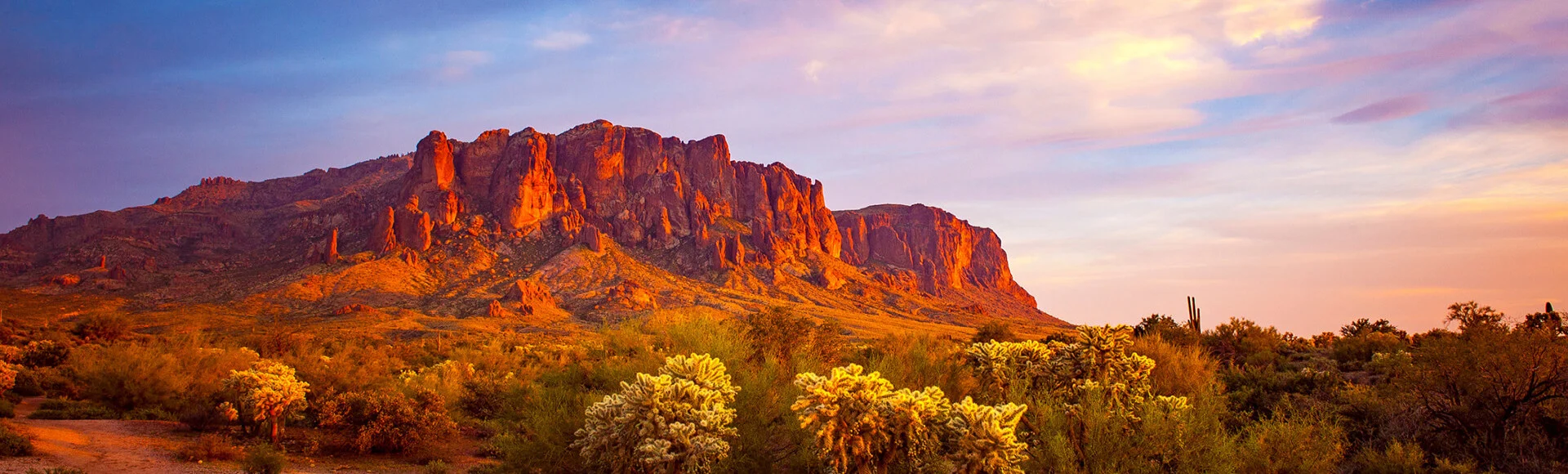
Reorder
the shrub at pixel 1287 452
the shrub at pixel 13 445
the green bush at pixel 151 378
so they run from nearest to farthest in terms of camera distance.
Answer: the shrub at pixel 1287 452
the shrub at pixel 13 445
the green bush at pixel 151 378

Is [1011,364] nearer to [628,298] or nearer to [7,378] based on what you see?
[7,378]

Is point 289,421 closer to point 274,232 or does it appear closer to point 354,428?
point 354,428

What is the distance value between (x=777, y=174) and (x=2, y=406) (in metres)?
160

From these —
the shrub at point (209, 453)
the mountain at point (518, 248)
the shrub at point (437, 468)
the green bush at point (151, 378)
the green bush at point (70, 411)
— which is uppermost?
the mountain at point (518, 248)

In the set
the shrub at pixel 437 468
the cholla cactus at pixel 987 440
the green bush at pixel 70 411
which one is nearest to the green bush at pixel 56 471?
the shrub at pixel 437 468

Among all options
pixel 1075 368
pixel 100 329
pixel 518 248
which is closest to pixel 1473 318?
pixel 1075 368

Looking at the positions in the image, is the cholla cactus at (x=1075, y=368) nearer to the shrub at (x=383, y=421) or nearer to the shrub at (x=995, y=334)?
the shrub at (x=383, y=421)

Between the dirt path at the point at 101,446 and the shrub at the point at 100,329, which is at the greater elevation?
the shrub at the point at 100,329

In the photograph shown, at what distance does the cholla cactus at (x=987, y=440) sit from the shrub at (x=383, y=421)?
15.8m

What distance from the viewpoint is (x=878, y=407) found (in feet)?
33.0

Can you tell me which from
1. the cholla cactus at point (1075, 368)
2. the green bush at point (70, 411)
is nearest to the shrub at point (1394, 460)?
the cholla cactus at point (1075, 368)

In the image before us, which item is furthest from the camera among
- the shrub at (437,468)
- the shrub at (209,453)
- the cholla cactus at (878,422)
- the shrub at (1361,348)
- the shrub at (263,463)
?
the shrub at (1361,348)

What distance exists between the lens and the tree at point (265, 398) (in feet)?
64.5

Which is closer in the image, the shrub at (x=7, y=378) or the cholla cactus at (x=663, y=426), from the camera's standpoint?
the cholla cactus at (x=663, y=426)
